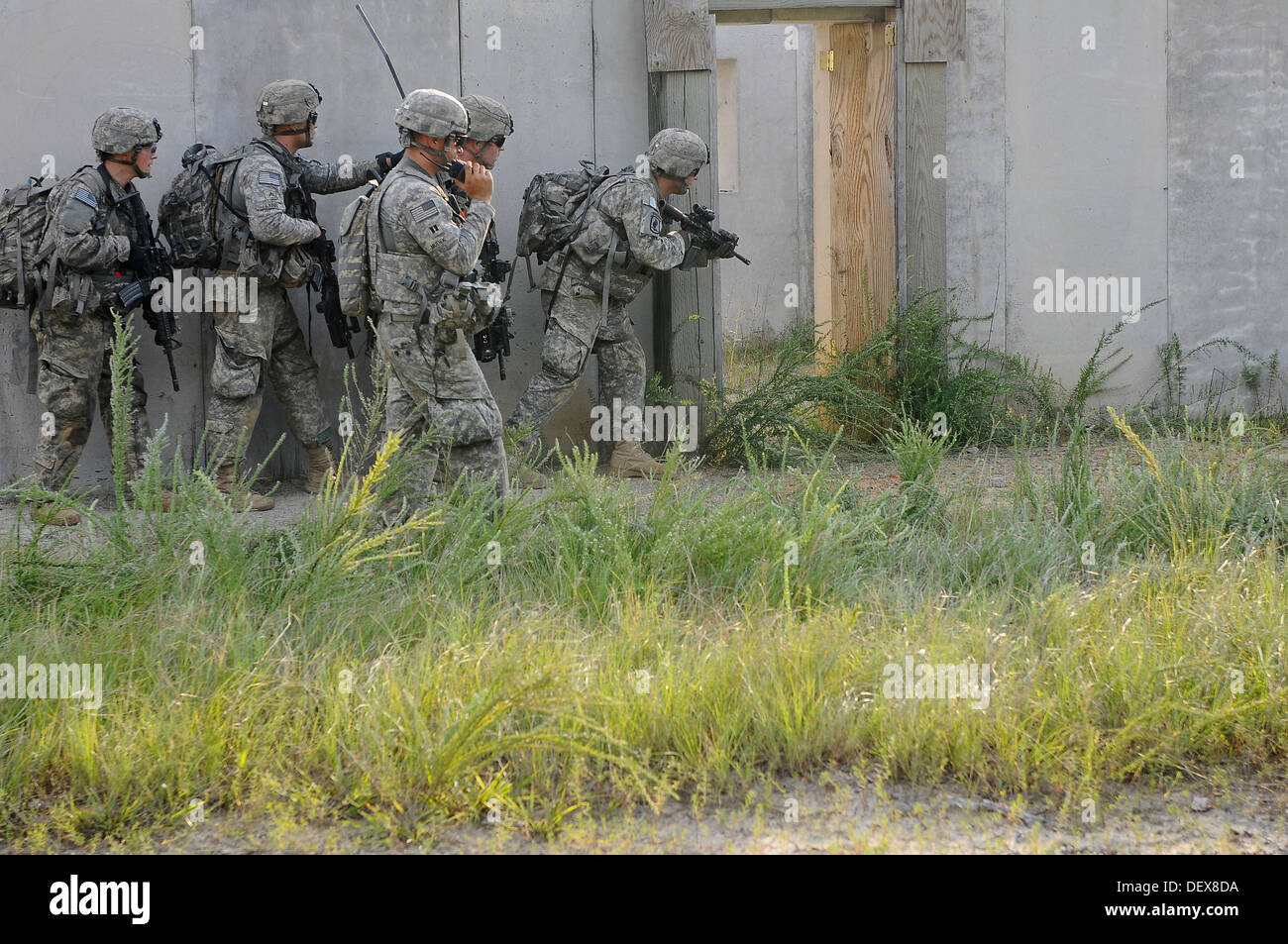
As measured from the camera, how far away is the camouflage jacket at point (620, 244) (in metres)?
6.35

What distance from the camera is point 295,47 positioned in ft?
21.6

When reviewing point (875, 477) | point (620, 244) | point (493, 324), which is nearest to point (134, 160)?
point (493, 324)

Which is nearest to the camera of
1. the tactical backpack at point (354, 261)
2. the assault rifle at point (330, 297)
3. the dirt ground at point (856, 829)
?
the dirt ground at point (856, 829)

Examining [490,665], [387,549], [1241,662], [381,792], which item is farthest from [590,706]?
[1241,662]

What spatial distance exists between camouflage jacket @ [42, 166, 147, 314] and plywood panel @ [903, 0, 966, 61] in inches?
162

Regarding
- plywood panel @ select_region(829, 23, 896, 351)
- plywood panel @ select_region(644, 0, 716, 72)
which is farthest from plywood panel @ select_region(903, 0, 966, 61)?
plywood panel @ select_region(644, 0, 716, 72)

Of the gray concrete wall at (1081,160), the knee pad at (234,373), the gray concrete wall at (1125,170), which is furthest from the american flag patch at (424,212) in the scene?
the gray concrete wall at (1081,160)

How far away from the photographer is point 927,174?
23.7ft

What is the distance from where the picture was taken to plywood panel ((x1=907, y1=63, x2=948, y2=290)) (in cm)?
715

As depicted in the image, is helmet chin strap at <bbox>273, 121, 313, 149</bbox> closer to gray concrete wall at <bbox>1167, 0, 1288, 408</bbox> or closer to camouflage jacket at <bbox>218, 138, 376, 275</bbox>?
camouflage jacket at <bbox>218, 138, 376, 275</bbox>

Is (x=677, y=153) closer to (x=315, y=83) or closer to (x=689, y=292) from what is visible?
(x=689, y=292)

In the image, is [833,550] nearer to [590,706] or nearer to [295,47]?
[590,706]

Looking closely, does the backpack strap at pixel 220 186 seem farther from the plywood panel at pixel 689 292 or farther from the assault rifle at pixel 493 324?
the plywood panel at pixel 689 292

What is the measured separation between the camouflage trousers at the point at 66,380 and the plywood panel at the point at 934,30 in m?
4.39
